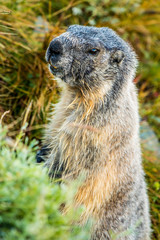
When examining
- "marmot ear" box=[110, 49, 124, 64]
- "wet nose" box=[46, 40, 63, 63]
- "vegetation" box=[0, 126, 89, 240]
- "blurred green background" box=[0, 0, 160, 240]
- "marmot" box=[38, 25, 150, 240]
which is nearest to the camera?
"vegetation" box=[0, 126, 89, 240]

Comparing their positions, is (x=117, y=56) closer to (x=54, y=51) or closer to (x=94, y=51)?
(x=94, y=51)

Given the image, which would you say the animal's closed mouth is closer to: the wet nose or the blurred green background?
the wet nose

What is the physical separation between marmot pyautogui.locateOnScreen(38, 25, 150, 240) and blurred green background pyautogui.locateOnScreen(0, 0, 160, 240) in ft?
2.19

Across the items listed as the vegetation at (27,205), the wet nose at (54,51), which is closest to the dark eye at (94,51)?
the wet nose at (54,51)

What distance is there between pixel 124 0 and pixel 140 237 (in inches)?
200

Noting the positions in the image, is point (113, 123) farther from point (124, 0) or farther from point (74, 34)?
point (124, 0)

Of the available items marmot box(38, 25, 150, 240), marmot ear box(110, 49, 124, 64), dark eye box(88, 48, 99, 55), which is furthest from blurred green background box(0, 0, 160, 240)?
marmot ear box(110, 49, 124, 64)

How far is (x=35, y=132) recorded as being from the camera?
5109mm

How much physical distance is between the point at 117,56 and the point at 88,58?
1.18 feet

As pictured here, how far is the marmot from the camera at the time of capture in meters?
3.63

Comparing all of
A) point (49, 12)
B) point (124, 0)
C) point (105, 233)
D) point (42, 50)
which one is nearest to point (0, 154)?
point (105, 233)

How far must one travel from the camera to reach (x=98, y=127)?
3.66 meters

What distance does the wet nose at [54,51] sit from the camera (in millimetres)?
3514

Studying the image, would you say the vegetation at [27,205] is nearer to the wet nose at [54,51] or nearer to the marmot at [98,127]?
the marmot at [98,127]
